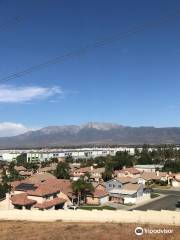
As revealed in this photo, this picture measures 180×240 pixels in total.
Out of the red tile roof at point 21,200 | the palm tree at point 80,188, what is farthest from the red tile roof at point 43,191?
the palm tree at point 80,188

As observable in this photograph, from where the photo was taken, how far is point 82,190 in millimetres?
61094

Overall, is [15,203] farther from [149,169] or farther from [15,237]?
[149,169]

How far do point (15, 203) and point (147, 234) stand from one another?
3134cm

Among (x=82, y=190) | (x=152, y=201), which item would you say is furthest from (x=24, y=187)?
(x=152, y=201)

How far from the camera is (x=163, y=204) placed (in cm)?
6053

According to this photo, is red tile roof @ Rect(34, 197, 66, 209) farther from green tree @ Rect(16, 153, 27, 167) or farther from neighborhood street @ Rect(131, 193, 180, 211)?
green tree @ Rect(16, 153, 27, 167)

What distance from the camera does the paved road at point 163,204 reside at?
187 feet

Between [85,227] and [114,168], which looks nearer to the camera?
[85,227]

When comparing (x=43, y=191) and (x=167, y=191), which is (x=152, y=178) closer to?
(x=167, y=191)

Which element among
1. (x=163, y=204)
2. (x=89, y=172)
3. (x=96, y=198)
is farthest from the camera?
(x=89, y=172)

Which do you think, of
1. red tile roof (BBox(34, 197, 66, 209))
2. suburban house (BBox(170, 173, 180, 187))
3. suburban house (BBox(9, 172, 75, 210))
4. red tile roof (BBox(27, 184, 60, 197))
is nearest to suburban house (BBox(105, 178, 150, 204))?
suburban house (BBox(9, 172, 75, 210))

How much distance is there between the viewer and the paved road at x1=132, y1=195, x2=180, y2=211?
57.1m

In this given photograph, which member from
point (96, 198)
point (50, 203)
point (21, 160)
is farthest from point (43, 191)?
point (21, 160)

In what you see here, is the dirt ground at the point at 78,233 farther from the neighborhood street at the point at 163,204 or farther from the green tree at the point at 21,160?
the green tree at the point at 21,160
